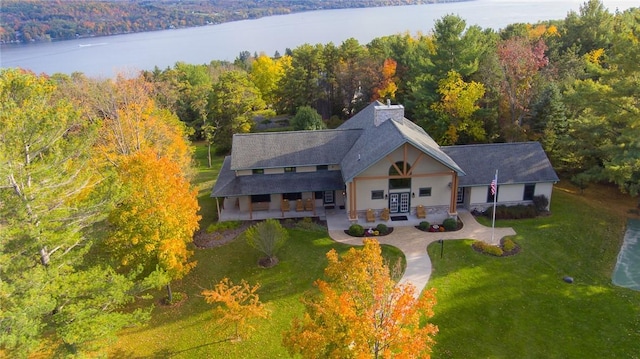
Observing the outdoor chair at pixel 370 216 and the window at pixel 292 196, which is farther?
the window at pixel 292 196

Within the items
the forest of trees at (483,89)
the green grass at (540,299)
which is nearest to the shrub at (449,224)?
the green grass at (540,299)

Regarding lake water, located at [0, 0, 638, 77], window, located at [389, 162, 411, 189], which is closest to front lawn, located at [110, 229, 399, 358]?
window, located at [389, 162, 411, 189]

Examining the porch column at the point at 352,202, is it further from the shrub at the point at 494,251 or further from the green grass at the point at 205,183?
the green grass at the point at 205,183

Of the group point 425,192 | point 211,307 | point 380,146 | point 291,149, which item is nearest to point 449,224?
point 425,192

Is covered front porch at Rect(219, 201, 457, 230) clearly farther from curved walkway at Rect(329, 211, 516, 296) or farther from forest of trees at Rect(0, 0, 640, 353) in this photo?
forest of trees at Rect(0, 0, 640, 353)

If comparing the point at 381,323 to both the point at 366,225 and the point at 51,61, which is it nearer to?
the point at 366,225

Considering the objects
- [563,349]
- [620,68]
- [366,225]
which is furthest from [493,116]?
[563,349]

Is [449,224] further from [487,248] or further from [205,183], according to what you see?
[205,183]
